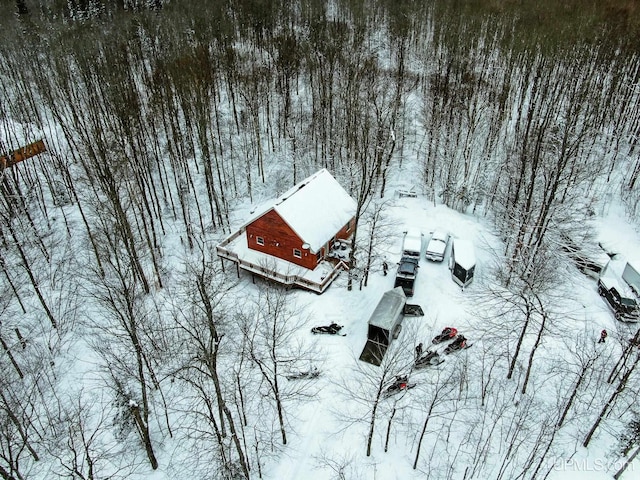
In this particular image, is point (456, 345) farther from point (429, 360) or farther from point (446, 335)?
point (429, 360)

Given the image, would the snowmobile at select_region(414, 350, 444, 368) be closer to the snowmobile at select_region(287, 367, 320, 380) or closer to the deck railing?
the snowmobile at select_region(287, 367, 320, 380)

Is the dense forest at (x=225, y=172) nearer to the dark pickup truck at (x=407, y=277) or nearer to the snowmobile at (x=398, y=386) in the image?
the dark pickup truck at (x=407, y=277)

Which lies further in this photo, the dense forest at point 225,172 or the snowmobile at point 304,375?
the snowmobile at point 304,375

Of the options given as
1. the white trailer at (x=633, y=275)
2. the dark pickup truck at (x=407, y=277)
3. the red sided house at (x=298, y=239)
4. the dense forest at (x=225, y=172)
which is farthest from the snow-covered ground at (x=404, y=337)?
the white trailer at (x=633, y=275)

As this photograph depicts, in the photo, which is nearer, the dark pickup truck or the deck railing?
the dark pickup truck

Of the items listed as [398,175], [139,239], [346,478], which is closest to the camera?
[346,478]

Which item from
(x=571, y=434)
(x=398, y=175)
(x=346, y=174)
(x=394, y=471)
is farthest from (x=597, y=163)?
(x=394, y=471)

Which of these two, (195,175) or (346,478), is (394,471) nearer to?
(346,478)

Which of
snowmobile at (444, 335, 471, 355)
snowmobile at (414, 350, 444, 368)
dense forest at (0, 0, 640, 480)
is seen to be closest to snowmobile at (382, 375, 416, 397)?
snowmobile at (414, 350, 444, 368)
